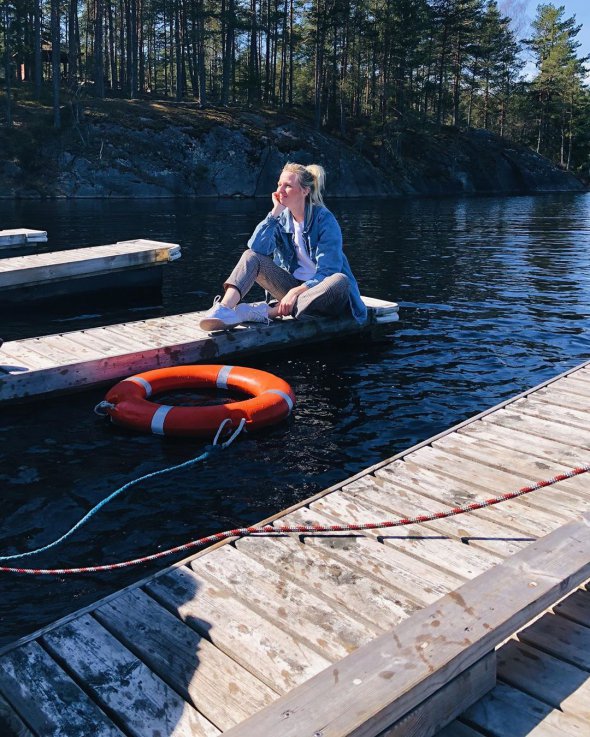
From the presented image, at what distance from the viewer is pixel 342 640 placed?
321 cm

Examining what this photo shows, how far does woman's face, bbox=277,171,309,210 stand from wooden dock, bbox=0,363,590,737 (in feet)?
15.7

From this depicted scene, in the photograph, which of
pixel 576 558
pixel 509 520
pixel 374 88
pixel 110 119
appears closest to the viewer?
pixel 576 558

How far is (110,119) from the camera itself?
41.8 metres

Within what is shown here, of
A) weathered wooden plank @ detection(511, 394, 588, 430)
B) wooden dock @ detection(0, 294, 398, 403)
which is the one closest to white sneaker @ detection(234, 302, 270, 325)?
wooden dock @ detection(0, 294, 398, 403)

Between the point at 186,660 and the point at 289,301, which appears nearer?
the point at 186,660

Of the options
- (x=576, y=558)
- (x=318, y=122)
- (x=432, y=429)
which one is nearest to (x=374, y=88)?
(x=318, y=122)

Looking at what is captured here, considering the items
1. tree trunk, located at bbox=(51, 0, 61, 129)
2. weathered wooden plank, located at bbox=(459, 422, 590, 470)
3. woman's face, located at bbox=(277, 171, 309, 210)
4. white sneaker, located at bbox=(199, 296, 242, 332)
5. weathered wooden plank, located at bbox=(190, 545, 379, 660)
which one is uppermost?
tree trunk, located at bbox=(51, 0, 61, 129)

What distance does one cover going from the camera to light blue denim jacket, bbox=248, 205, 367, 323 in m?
8.54

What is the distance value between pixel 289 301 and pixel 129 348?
2.01 m

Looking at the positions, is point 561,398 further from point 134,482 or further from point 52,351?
point 52,351

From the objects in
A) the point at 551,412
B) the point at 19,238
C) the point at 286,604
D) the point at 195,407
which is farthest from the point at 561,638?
the point at 19,238

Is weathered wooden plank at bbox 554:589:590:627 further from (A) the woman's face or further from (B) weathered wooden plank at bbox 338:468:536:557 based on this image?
(A) the woman's face

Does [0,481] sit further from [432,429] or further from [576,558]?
[576,558]

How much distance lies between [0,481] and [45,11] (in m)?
63.2
